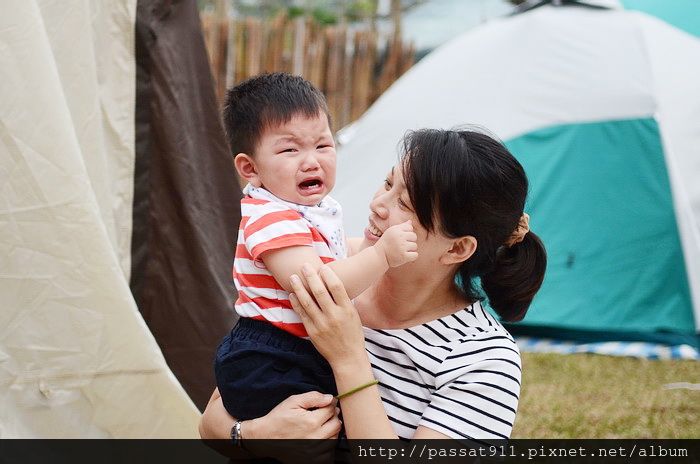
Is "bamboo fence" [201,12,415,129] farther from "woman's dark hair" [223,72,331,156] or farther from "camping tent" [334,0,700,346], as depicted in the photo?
"woman's dark hair" [223,72,331,156]

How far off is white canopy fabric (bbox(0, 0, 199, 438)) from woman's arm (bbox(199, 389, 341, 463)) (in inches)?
29.0

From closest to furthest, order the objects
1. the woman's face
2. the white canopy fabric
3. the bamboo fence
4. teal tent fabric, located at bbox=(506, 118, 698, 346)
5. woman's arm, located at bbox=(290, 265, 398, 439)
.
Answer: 1. woman's arm, located at bbox=(290, 265, 398, 439)
2. the woman's face
3. the white canopy fabric
4. teal tent fabric, located at bbox=(506, 118, 698, 346)
5. the bamboo fence

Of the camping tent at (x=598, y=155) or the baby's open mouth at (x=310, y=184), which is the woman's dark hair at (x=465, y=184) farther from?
the camping tent at (x=598, y=155)

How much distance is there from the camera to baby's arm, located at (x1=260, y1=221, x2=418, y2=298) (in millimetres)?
1520

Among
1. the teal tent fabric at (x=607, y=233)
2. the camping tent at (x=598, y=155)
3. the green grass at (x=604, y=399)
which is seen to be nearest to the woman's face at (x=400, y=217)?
the green grass at (x=604, y=399)

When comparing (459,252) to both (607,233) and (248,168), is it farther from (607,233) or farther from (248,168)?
(607,233)

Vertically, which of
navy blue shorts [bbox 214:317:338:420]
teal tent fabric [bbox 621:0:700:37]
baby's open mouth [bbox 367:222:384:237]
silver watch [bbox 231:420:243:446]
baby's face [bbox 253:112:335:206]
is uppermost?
baby's face [bbox 253:112:335:206]

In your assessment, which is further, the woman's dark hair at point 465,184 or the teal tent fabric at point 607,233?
the teal tent fabric at point 607,233

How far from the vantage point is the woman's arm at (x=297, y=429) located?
1.53m

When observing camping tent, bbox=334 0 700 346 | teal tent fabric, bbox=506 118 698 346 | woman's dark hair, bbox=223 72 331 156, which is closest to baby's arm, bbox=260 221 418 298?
woman's dark hair, bbox=223 72 331 156

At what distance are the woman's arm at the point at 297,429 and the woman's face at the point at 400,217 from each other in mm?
329

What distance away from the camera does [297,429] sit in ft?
5.01

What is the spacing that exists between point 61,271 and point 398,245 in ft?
3.34
